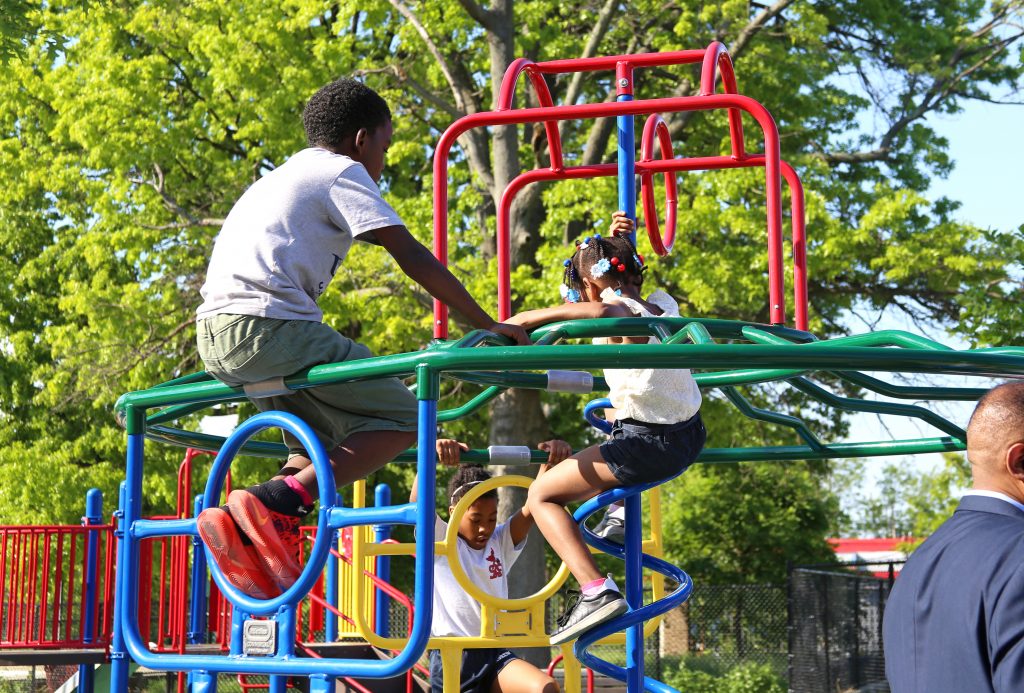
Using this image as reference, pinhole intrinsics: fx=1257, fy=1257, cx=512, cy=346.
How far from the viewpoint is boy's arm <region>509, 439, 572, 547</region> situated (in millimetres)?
4332

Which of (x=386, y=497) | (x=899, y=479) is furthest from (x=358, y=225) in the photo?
(x=899, y=479)

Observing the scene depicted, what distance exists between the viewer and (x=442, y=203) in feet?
13.4

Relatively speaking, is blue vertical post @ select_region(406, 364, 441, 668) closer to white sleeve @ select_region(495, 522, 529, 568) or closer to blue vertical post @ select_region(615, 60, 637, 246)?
blue vertical post @ select_region(615, 60, 637, 246)

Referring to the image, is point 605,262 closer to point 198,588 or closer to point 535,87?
point 535,87

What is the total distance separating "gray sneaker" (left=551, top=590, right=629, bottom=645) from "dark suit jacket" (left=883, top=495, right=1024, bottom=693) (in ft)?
3.87

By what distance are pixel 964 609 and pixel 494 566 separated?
289 cm

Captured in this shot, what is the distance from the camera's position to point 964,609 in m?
2.02

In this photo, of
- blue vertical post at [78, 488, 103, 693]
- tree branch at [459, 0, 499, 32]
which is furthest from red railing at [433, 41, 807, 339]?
tree branch at [459, 0, 499, 32]

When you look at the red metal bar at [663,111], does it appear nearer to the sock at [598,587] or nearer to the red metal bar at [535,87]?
the red metal bar at [535,87]

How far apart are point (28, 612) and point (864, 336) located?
6.68 metres

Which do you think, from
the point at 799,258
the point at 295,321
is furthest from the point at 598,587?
the point at 799,258

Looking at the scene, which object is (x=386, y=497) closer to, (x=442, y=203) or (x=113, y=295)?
(x=442, y=203)

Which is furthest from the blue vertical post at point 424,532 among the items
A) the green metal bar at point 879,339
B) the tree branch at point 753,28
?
the tree branch at point 753,28

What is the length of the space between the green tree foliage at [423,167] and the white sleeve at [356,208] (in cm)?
842
